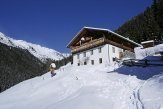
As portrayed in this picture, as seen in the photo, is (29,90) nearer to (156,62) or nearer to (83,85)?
(83,85)

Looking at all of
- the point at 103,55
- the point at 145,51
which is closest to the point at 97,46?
the point at 103,55

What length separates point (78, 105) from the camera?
22516 mm

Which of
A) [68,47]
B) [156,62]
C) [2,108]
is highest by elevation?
[68,47]

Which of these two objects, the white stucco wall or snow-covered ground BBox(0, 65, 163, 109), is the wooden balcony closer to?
the white stucco wall

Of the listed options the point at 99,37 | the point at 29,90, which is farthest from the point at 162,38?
the point at 29,90

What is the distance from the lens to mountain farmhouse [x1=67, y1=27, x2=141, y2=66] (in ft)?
196

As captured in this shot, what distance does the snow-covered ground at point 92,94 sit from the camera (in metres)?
21.9

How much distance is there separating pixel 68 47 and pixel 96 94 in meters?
46.6

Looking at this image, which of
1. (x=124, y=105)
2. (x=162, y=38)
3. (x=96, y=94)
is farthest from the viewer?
(x=162, y=38)

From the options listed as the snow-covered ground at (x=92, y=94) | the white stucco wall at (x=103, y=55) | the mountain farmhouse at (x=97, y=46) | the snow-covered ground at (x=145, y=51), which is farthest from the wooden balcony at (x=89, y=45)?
the snow-covered ground at (x=92, y=94)

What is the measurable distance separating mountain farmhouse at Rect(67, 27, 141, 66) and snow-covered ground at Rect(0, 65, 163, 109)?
79.7ft

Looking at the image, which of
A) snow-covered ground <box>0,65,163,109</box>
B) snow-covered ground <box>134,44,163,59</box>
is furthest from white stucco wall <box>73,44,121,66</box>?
snow-covered ground <box>0,65,163,109</box>

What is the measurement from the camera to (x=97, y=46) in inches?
2413

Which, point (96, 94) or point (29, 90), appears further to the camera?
point (29, 90)
